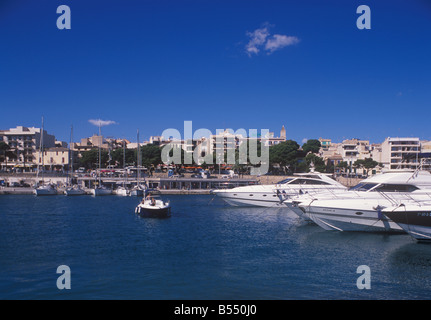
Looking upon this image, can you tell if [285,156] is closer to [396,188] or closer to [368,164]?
[368,164]

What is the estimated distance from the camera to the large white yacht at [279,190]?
4298 cm

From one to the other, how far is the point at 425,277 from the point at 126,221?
26492mm

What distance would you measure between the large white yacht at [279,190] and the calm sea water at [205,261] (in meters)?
9.15

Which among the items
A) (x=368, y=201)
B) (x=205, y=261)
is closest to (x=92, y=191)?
(x=205, y=261)

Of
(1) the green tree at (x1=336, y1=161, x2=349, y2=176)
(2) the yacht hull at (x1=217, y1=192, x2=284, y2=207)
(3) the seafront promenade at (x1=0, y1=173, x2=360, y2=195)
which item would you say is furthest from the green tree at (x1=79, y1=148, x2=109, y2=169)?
(2) the yacht hull at (x1=217, y1=192, x2=284, y2=207)

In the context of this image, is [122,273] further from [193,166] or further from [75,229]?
[193,166]

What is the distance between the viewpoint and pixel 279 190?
44.3 metres

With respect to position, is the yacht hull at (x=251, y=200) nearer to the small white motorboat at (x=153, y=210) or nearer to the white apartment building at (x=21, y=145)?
the small white motorboat at (x=153, y=210)

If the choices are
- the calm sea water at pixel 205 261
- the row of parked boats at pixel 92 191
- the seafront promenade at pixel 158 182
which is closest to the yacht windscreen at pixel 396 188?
the calm sea water at pixel 205 261

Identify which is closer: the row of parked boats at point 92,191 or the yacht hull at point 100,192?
the row of parked boats at point 92,191

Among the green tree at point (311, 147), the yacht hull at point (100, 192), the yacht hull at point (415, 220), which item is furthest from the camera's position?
the green tree at point (311, 147)

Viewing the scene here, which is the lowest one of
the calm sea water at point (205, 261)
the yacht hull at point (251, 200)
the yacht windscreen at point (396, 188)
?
the calm sea water at point (205, 261)

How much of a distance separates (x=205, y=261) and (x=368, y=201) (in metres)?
14.6
